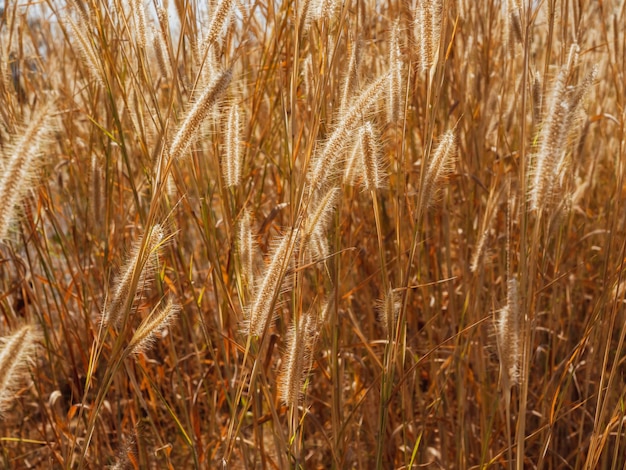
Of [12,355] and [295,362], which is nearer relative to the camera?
[12,355]

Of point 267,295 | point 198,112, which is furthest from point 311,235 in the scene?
point 198,112

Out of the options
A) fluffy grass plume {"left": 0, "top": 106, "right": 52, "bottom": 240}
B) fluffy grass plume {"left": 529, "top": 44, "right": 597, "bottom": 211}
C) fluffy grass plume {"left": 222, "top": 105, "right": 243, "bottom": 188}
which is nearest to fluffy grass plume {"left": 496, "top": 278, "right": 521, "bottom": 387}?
fluffy grass plume {"left": 529, "top": 44, "right": 597, "bottom": 211}


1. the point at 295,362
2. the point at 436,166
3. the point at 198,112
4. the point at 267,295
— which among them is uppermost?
the point at 198,112

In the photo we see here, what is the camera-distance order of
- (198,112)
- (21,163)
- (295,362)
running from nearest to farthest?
1. (21,163)
2. (198,112)
3. (295,362)

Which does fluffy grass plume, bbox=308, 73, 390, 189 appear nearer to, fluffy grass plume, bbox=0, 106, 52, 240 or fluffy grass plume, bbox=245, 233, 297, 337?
fluffy grass plume, bbox=245, 233, 297, 337

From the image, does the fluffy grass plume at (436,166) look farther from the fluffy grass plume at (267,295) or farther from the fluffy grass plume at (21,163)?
the fluffy grass plume at (21,163)

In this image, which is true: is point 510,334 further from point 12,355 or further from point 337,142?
Result: point 12,355

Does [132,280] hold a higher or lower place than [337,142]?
lower

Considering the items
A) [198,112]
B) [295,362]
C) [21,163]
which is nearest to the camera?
[21,163]

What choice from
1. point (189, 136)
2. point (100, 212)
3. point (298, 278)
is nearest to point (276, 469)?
point (298, 278)

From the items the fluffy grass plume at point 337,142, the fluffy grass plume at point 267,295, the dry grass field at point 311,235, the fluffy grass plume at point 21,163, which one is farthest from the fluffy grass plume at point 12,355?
the fluffy grass plume at point 337,142

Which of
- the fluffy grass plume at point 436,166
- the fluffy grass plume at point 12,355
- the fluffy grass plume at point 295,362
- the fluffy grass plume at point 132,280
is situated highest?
the fluffy grass plume at point 436,166

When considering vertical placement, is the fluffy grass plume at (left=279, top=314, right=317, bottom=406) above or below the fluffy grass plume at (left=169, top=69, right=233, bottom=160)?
below

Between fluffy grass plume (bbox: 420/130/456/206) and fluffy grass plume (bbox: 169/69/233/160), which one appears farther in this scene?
fluffy grass plume (bbox: 420/130/456/206)
